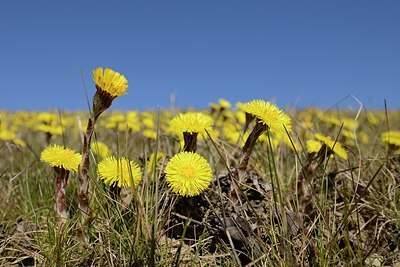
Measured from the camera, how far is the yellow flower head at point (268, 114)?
1760 millimetres

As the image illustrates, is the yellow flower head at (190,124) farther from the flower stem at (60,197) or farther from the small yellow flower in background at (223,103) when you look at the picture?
the small yellow flower in background at (223,103)

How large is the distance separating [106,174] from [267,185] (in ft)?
2.56

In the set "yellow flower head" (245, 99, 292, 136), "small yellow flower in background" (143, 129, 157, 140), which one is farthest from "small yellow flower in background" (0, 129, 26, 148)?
"yellow flower head" (245, 99, 292, 136)

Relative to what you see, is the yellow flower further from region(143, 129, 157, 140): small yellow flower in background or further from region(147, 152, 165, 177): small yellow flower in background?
region(143, 129, 157, 140): small yellow flower in background

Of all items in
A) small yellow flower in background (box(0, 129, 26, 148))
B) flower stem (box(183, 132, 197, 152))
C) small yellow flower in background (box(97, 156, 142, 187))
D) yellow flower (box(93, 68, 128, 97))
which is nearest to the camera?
yellow flower (box(93, 68, 128, 97))

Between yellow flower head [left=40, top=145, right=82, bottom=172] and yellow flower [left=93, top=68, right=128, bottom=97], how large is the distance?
415mm

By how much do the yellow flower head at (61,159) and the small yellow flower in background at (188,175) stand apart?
18.5 inches

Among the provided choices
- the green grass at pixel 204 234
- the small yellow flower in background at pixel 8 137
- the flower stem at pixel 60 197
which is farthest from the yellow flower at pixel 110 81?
the small yellow flower in background at pixel 8 137

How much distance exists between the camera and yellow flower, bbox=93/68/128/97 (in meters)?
1.58

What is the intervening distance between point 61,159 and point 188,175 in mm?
601

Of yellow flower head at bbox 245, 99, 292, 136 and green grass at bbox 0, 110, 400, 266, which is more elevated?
yellow flower head at bbox 245, 99, 292, 136

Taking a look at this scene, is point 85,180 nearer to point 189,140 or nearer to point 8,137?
point 189,140

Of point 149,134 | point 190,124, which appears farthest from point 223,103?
point 190,124

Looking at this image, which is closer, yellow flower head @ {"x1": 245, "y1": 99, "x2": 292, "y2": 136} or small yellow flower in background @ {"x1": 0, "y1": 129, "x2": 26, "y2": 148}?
yellow flower head @ {"x1": 245, "y1": 99, "x2": 292, "y2": 136}
